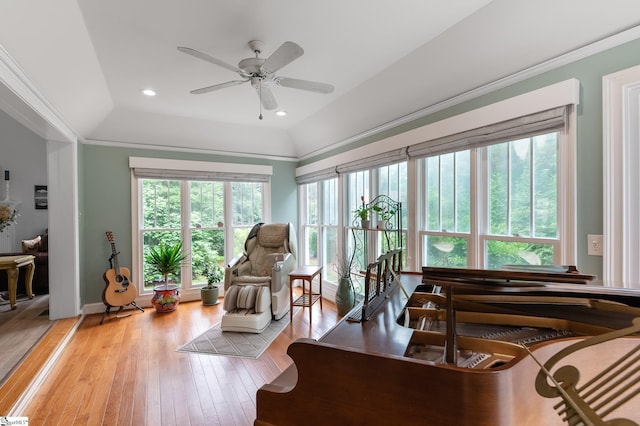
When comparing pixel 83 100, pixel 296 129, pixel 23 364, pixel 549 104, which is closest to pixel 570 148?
pixel 549 104

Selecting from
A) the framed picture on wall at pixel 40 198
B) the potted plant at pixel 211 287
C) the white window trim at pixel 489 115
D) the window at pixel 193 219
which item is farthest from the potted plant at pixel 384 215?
the framed picture on wall at pixel 40 198

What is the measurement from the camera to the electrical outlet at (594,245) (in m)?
1.85

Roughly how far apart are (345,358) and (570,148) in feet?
6.85

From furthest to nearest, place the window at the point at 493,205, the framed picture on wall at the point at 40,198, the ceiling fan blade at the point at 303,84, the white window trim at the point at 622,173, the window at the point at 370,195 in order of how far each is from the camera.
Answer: the framed picture on wall at the point at 40,198 → the window at the point at 370,195 → the ceiling fan blade at the point at 303,84 → the window at the point at 493,205 → the white window trim at the point at 622,173

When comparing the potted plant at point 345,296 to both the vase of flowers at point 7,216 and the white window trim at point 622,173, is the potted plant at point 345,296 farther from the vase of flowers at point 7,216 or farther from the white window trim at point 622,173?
the vase of flowers at point 7,216

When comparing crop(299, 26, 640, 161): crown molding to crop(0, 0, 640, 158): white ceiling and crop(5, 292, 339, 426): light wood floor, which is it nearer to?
crop(0, 0, 640, 158): white ceiling

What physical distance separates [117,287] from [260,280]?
1894 mm

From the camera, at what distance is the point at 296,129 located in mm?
4766

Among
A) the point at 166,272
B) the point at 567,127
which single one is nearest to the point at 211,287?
the point at 166,272

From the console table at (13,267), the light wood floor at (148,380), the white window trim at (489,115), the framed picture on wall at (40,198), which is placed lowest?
the light wood floor at (148,380)

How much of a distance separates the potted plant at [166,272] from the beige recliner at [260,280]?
0.93 metres

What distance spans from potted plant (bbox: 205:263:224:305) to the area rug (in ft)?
3.26

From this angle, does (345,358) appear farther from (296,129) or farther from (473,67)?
(296,129)

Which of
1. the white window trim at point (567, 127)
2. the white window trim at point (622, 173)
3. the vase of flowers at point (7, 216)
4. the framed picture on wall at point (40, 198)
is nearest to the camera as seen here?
the white window trim at point (622, 173)
